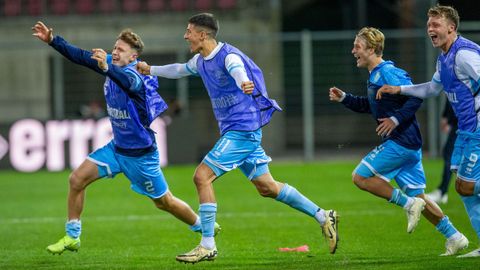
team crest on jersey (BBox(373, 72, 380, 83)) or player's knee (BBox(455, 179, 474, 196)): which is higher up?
team crest on jersey (BBox(373, 72, 380, 83))

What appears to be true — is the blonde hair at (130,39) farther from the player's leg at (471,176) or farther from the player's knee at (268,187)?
the player's leg at (471,176)

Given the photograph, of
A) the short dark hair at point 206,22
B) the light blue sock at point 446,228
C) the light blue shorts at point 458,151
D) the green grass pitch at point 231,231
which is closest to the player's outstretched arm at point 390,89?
the light blue shorts at point 458,151

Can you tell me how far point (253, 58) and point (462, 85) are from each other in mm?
19360

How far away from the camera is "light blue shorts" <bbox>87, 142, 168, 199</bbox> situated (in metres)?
10.2

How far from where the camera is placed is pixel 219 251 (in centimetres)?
1077

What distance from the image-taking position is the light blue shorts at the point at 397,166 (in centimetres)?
983

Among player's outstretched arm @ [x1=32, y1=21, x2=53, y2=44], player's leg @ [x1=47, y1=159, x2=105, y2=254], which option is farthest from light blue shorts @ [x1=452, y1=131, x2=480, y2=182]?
player's outstretched arm @ [x1=32, y1=21, x2=53, y2=44]

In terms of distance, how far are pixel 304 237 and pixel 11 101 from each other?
58.6 feet

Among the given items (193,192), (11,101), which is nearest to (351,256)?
(193,192)

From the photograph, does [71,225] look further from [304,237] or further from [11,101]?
[11,101]

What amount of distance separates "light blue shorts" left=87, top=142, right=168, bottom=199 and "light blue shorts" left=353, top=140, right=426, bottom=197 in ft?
6.77

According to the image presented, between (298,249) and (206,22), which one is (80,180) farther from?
(298,249)

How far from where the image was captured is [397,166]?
9.89m

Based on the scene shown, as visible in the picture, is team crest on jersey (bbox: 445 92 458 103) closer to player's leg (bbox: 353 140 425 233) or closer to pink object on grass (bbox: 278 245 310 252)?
player's leg (bbox: 353 140 425 233)
